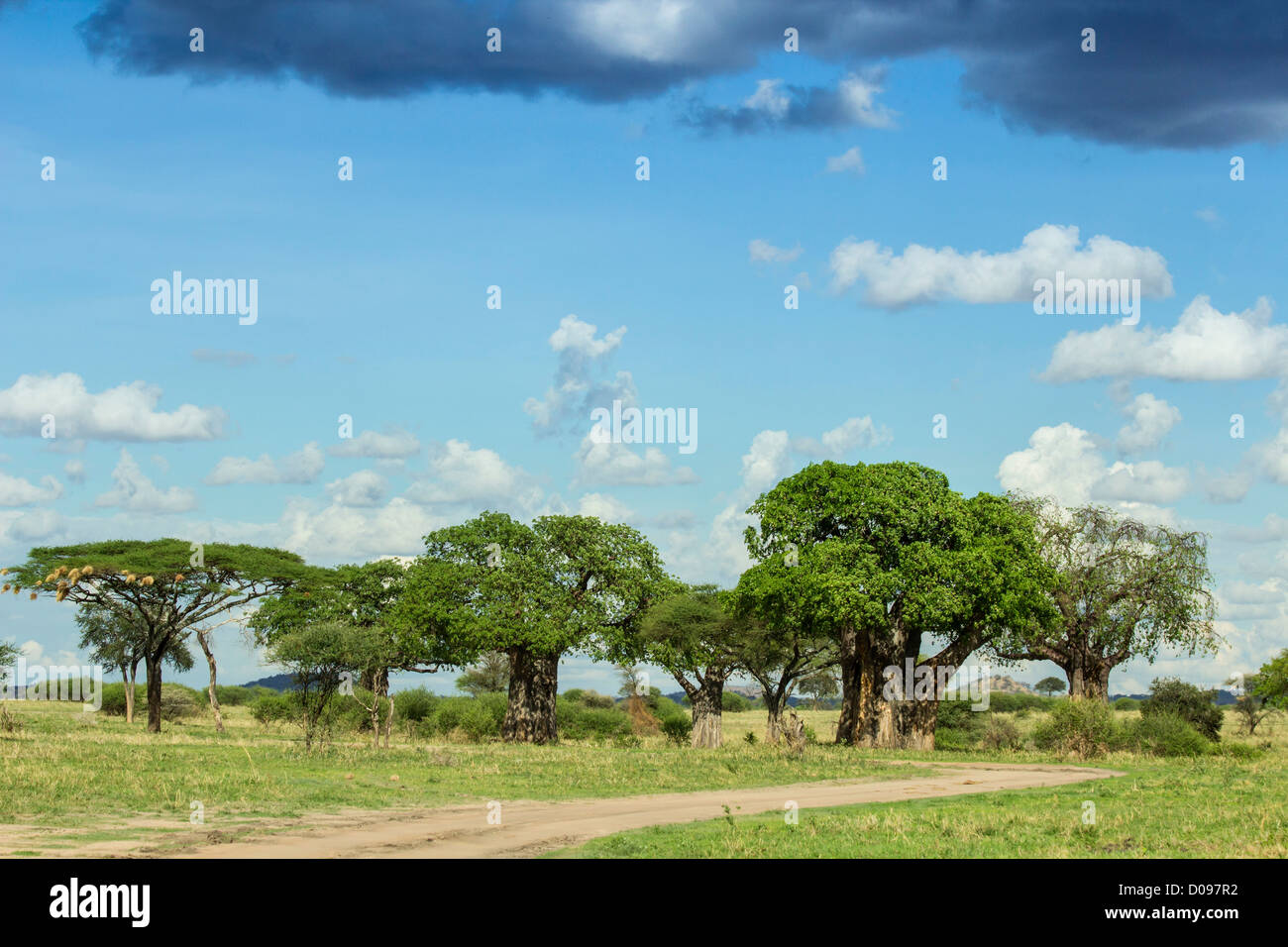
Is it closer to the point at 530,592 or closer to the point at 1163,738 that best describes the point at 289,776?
the point at 530,592

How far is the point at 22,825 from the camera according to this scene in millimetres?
18031

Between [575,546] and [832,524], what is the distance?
1329 centimetres

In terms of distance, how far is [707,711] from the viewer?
168ft

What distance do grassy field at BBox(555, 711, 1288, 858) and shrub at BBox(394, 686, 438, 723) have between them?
152ft

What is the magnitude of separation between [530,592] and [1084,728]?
73.7ft

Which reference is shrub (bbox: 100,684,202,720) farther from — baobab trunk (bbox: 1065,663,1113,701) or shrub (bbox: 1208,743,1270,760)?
shrub (bbox: 1208,743,1270,760)

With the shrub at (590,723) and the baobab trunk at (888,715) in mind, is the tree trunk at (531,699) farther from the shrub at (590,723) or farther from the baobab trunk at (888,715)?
the baobab trunk at (888,715)

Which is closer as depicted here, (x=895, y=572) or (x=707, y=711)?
(x=895, y=572)

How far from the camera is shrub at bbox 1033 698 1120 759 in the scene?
3975 centimetres

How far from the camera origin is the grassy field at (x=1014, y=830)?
16172mm

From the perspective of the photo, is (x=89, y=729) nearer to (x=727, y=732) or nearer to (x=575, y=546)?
(x=575, y=546)

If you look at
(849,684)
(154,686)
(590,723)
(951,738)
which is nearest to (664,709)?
(590,723)

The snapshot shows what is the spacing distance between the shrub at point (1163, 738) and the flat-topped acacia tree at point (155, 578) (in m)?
36.5
